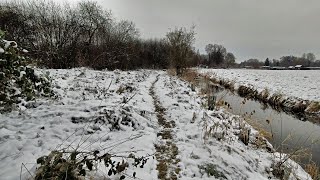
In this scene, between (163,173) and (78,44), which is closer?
(163,173)

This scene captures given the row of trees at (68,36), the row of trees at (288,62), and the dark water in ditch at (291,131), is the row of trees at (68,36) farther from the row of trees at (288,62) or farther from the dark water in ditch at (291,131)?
the row of trees at (288,62)

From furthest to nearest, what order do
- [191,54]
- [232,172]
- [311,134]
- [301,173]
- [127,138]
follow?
[191,54]
[311,134]
[127,138]
[301,173]
[232,172]

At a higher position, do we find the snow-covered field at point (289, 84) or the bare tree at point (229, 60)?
the bare tree at point (229, 60)

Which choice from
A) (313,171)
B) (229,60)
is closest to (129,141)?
(313,171)

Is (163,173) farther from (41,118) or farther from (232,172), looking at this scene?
(41,118)

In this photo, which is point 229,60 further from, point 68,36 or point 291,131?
point 291,131

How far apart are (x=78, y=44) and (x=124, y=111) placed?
16581mm

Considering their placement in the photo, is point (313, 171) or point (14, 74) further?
point (313, 171)

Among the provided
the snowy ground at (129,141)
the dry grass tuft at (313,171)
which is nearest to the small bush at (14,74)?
the snowy ground at (129,141)

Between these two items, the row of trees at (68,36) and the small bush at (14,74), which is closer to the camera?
the small bush at (14,74)

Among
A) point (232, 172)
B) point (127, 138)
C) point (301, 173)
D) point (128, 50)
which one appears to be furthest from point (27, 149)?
point (128, 50)

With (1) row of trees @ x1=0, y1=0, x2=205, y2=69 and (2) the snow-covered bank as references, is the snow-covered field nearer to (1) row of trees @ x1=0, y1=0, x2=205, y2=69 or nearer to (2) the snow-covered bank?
(2) the snow-covered bank

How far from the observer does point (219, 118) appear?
7.34m

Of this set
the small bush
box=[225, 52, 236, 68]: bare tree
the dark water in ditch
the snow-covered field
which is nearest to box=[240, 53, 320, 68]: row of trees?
box=[225, 52, 236, 68]: bare tree
